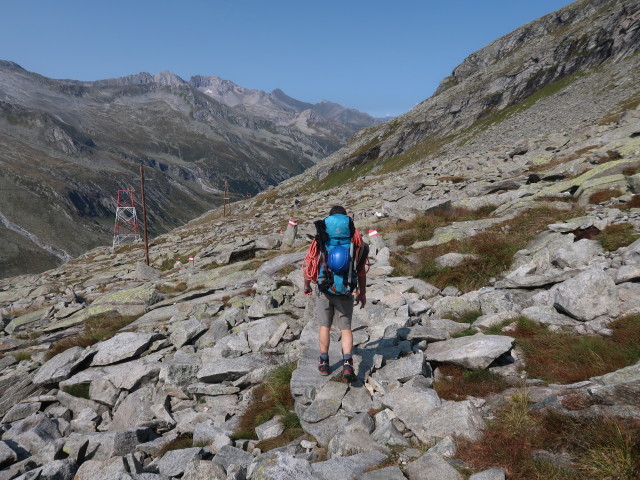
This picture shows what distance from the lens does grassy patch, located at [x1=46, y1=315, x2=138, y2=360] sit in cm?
1353

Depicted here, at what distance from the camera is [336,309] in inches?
292

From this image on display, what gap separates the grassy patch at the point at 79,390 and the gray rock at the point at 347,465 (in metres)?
8.83

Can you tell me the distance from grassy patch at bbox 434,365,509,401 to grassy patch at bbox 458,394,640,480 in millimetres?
849

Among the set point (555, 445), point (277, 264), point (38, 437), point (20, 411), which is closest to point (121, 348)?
point (20, 411)

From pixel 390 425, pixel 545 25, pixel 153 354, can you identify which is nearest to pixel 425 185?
pixel 153 354

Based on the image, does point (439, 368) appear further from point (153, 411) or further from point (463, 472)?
point (153, 411)

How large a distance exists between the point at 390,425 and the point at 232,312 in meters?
8.20

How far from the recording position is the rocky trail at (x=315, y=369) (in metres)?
4.98

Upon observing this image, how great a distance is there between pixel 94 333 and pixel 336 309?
11567 millimetres

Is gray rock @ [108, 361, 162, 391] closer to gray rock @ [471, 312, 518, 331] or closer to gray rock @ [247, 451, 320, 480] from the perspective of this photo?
gray rock @ [247, 451, 320, 480]

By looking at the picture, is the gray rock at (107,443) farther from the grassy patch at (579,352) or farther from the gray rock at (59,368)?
the grassy patch at (579,352)

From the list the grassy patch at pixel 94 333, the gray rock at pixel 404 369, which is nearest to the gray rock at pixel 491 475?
the gray rock at pixel 404 369

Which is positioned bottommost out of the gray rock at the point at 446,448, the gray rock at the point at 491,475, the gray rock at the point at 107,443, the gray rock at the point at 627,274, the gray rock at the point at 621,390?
the gray rock at the point at 107,443

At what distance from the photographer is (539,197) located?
17125 millimetres
